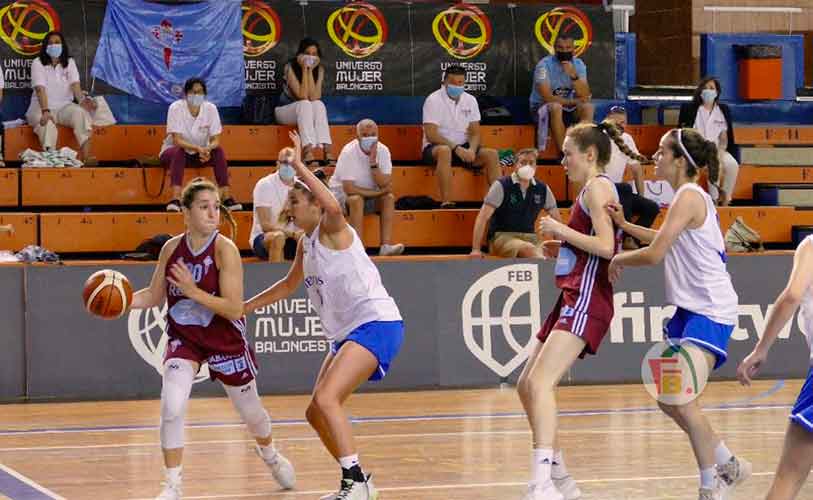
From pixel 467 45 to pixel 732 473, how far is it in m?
12.4

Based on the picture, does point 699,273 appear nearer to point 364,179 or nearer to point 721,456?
point 721,456

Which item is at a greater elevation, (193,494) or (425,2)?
(425,2)

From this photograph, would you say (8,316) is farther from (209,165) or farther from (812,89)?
(812,89)

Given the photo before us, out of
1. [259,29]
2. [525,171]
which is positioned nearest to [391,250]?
[525,171]

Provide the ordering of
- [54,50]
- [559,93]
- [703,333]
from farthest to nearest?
[559,93] → [54,50] → [703,333]

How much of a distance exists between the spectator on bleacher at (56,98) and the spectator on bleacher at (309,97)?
2413 mm

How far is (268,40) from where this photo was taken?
18719mm

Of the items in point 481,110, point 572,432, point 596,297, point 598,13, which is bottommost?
point 572,432

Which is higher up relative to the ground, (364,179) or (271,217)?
(364,179)

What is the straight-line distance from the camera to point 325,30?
62.1 feet

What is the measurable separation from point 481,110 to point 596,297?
446 inches

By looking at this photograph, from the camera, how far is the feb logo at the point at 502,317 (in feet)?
47.0

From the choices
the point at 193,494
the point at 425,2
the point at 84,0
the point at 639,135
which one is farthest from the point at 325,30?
the point at 193,494

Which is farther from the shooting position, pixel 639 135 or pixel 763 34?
pixel 763 34
